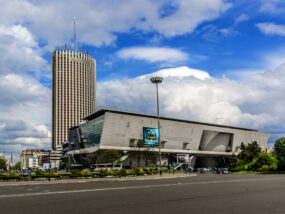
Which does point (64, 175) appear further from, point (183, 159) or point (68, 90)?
point (68, 90)

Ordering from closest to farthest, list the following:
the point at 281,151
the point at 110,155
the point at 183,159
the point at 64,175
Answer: the point at 64,175 < the point at 183,159 < the point at 281,151 < the point at 110,155

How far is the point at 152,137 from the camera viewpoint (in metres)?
101

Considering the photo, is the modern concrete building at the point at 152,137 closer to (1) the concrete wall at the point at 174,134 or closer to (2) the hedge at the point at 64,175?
(1) the concrete wall at the point at 174,134

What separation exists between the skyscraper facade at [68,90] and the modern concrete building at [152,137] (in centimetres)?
6139

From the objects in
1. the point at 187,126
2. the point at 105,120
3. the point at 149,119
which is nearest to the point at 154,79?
the point at 105,120

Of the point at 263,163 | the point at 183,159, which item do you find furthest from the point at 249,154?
the point at 183,159

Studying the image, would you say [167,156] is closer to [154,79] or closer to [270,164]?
[270,164]

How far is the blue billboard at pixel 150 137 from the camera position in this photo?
99688mm

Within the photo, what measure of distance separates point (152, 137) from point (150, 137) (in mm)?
809

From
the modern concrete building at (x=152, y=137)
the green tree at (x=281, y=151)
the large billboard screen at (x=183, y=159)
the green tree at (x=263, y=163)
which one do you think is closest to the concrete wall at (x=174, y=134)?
the modern concrete building at (x=152, y=137)

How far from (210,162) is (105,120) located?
6848 cm

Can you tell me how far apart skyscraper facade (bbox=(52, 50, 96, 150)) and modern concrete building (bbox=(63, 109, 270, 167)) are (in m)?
61.4

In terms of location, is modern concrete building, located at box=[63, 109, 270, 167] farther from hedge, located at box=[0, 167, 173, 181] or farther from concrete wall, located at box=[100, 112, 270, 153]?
hedge, located at box=[0, 167, 173, 181]

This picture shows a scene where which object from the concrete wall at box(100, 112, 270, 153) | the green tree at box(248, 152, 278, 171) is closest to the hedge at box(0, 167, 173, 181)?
the green tree at box(248, 152, 278, 171)
